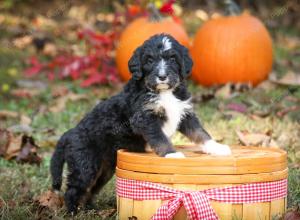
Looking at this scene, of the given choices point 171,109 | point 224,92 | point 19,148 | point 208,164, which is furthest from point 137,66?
point 224,92

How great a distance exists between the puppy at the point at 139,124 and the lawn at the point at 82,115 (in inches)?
A: 11.0

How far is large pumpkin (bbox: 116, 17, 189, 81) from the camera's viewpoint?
28.6ft

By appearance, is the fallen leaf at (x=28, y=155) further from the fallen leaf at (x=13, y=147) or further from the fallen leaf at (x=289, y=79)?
the fallen leaf at (x=289, y=79)

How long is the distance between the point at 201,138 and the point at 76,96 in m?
4.30

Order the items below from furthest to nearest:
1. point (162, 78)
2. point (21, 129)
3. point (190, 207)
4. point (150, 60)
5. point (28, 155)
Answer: point (21, 129), point (28, 155), point (150, 60), point (162, 78), point (190, 207)

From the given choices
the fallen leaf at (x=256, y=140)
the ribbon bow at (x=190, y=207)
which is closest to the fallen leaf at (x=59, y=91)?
the fallen leaf at (x=256, y=140)

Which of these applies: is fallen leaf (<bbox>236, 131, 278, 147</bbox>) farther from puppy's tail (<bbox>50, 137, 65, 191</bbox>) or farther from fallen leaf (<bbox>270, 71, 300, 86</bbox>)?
fallen leaf (<bbox>270, 71, 300, 86</bbox>)

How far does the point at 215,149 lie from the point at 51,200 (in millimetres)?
1373

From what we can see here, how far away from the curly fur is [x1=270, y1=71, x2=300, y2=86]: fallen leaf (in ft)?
14.0

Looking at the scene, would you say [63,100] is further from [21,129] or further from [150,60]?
[150,60]

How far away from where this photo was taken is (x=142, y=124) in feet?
13.7

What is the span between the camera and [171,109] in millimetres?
4316

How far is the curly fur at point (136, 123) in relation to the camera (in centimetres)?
423

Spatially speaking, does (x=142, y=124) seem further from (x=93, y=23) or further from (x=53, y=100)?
(x=93, y=23)
